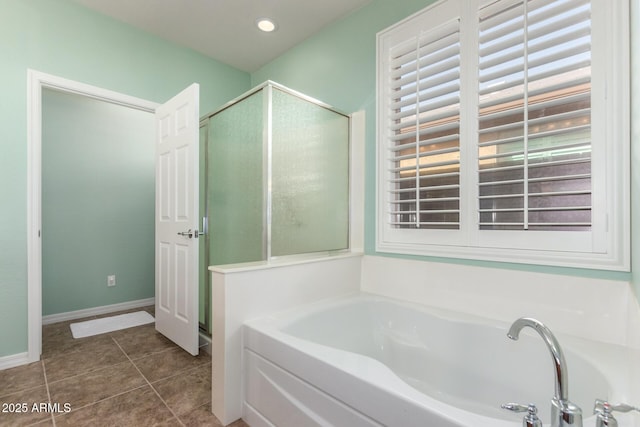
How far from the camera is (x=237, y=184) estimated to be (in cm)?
218

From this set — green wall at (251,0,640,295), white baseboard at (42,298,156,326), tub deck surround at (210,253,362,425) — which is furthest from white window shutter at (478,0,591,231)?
white baseboard at (42,298,156,326)

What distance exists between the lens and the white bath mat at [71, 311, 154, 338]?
2.72m

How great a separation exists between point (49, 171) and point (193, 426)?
2933mm

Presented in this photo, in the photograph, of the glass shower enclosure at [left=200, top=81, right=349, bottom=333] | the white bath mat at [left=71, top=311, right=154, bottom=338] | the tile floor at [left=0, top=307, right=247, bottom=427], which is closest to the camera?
the tile floor at [left=0, top=307, right=247, bottom=427]

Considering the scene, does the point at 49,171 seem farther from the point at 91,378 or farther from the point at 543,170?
the point at 543,170

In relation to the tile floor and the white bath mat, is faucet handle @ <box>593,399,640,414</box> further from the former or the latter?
the white bath mat

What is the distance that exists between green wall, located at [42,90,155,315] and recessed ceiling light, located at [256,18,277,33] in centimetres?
183

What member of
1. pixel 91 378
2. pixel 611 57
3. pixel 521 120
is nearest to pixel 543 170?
pixel 521 120

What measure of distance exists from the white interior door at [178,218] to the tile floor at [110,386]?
9.0 inches

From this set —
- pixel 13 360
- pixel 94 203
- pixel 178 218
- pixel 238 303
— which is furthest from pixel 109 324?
pixel 238 303

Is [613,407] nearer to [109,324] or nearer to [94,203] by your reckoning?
[109,324]

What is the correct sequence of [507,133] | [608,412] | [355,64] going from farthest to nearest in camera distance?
[355,64], [507,133], [608,412]

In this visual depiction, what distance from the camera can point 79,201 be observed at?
3184mm

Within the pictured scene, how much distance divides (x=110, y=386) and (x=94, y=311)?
5.77 feet
